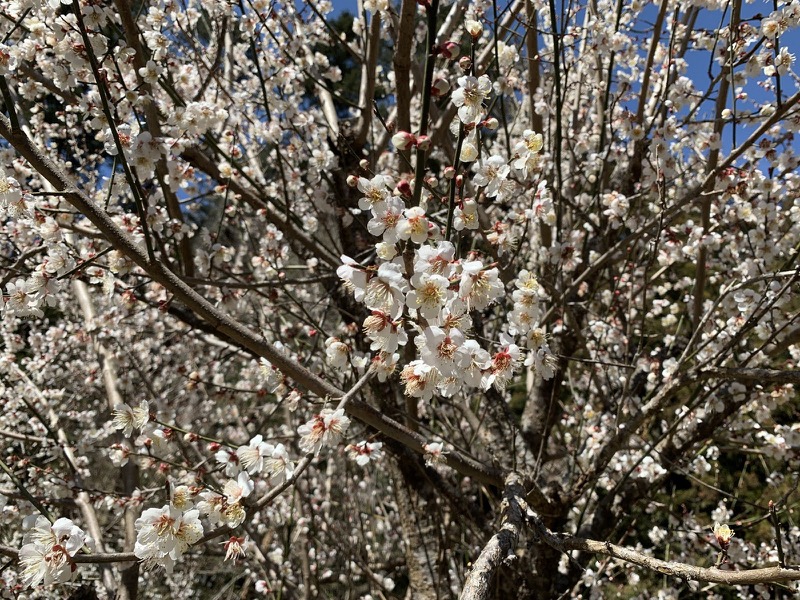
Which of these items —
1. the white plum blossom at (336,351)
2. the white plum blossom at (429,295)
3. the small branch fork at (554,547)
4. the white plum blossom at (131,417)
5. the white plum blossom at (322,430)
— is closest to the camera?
the small branch fork at (554,547)

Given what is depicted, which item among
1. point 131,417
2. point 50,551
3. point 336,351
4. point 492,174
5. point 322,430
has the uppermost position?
point 492,174

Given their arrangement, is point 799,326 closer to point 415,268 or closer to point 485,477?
point 485,477

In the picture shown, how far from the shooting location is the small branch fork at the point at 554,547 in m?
1.11

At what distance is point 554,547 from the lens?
1409 millimetres

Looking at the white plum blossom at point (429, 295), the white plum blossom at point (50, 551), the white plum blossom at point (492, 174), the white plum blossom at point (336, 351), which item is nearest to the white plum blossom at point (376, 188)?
the white plum blossom at point (429, 295)

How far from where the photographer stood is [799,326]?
2.12 meters

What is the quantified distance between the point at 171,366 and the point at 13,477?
4787 mm

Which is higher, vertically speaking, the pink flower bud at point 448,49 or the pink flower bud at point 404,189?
the pink flower bud at point 448,49

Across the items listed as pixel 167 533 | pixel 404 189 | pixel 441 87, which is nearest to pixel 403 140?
pixel 404 189

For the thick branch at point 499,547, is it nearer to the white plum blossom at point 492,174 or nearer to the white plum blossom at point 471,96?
the white plum blossom at point 492,174

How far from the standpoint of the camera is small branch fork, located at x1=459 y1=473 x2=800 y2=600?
1.11 metres

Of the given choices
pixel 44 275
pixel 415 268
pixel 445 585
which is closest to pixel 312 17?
pixel 44 275

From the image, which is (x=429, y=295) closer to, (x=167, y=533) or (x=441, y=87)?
(x=441, y=87)

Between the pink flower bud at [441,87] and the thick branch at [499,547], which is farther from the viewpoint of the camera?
the pink flower bud at [441,87]
